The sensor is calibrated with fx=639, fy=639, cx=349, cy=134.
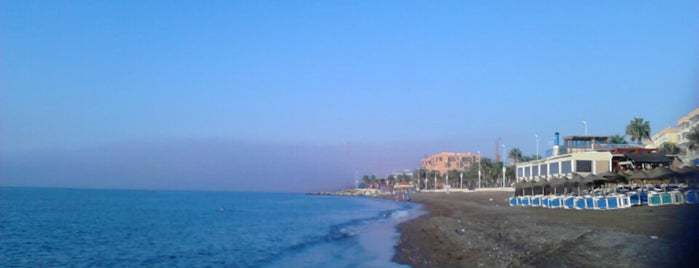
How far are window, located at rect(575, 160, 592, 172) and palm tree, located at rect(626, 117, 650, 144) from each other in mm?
26340

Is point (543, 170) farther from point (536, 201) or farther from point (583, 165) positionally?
point (536, 201)

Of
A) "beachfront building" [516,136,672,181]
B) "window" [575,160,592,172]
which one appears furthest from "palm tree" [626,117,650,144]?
"window" [575,160,592,172]

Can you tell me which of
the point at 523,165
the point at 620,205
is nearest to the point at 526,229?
the point at 620,205

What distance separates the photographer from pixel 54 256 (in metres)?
26.6

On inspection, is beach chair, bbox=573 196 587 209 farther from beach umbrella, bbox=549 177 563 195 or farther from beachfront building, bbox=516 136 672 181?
beachfront building, bbox=516 136 672 181

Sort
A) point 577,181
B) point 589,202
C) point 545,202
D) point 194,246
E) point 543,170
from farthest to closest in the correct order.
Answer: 1. point 543,170
2. point 577,181
3. point 545,202
4. point 589,202
5. point 194,246

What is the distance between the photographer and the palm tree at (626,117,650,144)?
7688cm

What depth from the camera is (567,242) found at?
18906 millimetres

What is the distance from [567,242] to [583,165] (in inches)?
1530

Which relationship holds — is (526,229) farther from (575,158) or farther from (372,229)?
(575,158)

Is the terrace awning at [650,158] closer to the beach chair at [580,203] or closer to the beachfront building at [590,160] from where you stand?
the beachfront building at [590,160]

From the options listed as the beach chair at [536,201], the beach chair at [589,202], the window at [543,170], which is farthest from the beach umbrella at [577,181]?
the window at [543,170]

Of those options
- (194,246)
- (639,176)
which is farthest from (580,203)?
(194,246)

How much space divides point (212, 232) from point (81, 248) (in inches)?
457
